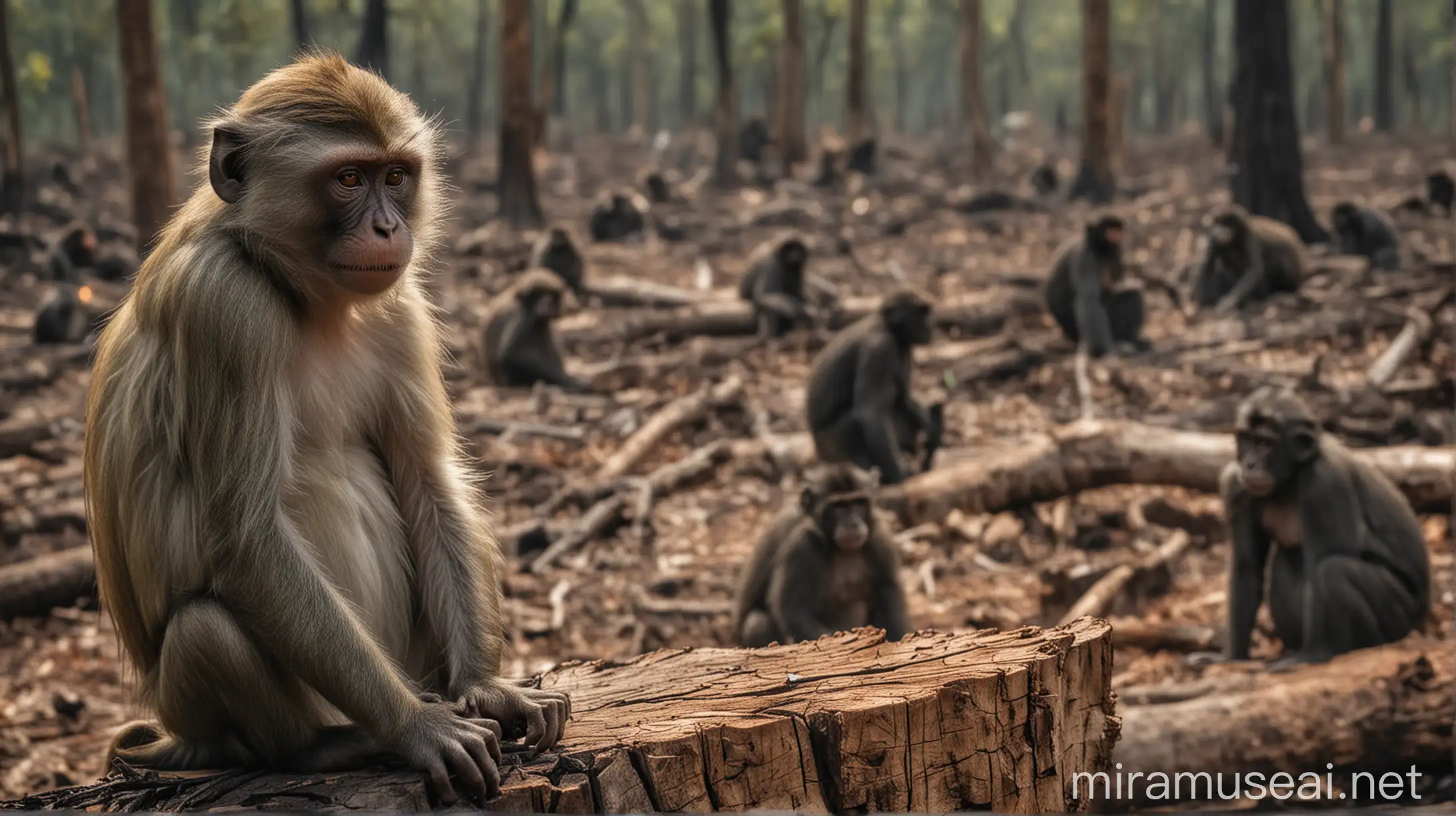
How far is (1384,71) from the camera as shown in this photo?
40.0 meters

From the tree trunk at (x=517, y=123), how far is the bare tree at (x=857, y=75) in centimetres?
959

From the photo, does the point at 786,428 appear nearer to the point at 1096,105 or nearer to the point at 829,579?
the point at 829,579

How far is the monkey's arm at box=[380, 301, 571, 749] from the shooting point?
358 cm

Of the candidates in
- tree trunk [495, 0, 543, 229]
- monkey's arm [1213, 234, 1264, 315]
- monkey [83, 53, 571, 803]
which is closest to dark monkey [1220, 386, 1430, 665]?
monkey [83, 53, 571, 803]

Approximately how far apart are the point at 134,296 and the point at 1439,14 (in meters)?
47.8

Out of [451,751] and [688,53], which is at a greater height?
[688,53]

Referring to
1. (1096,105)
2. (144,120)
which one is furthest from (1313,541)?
(1096,105)

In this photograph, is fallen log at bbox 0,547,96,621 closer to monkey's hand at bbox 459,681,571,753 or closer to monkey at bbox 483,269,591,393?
monkey's hand at bbox 459,681,571,753

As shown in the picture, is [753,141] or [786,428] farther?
[753,141]

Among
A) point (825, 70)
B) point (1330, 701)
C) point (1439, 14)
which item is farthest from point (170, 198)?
point (825, 70)

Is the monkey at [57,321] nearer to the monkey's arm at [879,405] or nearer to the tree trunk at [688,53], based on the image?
the monkey's arm at [879,405]

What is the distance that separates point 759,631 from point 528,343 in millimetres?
7133

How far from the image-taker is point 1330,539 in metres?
6.90

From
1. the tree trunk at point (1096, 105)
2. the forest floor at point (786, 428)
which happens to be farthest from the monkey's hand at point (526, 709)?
the tree trunk at point (1096, 105)
